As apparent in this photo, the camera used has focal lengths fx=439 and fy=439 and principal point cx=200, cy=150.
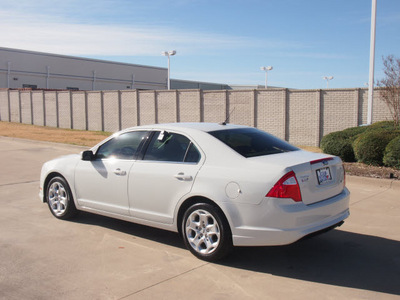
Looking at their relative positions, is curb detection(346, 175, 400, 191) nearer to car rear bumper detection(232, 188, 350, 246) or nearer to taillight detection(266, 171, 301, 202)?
car rear bumper detection(232, 188, 350, 246)

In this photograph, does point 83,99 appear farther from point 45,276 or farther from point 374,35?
point 45,276

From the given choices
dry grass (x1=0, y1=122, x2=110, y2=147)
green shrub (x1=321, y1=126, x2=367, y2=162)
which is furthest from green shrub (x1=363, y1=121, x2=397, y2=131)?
dry grass (x1=0, y1=122, x2=110, y2=147)

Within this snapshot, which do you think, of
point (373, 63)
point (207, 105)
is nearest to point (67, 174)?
point (373, 63)

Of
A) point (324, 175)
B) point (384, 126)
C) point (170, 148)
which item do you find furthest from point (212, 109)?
point (324, 175)

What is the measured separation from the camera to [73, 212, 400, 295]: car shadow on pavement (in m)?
4.59

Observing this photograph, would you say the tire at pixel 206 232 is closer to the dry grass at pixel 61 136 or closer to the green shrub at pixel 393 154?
the green shrub at pixel 393 154

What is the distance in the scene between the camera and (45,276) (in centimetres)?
466

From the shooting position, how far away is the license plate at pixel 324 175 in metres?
4.97

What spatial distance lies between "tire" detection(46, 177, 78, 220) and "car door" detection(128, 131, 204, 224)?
57.1 inches

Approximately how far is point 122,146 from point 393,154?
7031mm

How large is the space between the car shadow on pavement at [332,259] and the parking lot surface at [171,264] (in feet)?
0.04

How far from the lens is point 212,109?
24484 mm

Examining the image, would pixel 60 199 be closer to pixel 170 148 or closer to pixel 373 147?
Result: pixel 170 148

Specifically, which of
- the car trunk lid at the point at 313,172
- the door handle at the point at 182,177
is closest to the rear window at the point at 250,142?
the car trunk lid at the point at 313,172
